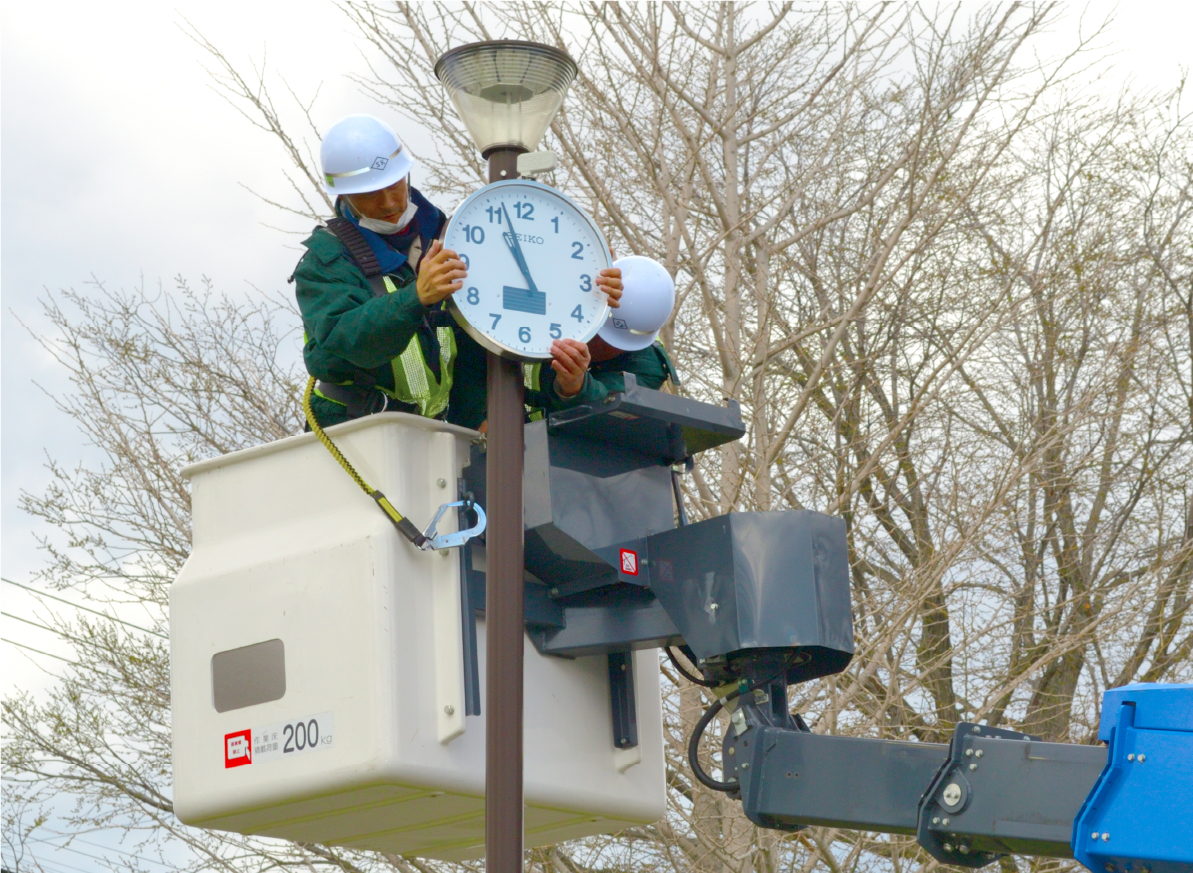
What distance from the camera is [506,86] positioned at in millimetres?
4527

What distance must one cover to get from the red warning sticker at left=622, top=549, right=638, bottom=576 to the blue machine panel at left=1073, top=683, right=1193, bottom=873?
144cm

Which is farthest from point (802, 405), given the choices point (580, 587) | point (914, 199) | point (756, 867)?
point (580, 587)

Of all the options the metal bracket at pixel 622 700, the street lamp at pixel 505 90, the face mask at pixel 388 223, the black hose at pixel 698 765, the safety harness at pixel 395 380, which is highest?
the street lamp at pixel 505 90

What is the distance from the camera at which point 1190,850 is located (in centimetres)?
334

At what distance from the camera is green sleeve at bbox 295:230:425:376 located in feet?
14.2

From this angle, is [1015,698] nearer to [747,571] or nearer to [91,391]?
[91,391]

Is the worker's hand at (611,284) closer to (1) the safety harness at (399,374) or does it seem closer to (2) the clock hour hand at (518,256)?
(2) the clock hour hand at (518,256)

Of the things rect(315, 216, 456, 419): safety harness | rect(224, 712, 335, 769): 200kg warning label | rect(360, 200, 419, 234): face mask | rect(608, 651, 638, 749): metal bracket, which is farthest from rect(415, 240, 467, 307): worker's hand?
rect(608, 651, 638, 749): metal bracket

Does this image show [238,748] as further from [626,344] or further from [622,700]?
[626,344]

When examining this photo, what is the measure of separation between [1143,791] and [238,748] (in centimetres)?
235

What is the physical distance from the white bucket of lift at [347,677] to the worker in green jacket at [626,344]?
0.39 m

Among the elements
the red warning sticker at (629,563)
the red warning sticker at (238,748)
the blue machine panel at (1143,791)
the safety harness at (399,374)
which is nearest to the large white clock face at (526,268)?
the safety harness at (399,374)

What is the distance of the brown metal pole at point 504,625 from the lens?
4.04m

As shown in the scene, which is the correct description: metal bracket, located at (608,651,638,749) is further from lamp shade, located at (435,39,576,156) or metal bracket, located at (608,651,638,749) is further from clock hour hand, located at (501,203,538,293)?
lamp shade, located at (435,39,576,156)
